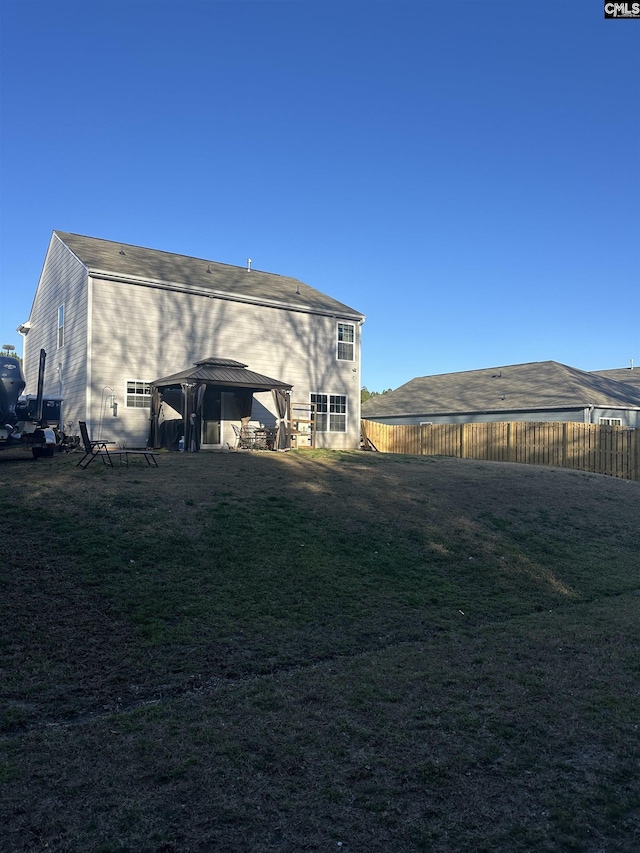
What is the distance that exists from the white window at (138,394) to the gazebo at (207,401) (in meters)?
0.32

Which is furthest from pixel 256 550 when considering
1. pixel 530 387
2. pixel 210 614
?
pixel 530 387

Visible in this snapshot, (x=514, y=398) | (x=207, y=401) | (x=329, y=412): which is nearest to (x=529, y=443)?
(x=329, y=412)

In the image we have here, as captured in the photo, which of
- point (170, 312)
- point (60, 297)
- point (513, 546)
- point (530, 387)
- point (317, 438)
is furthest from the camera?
point (530, 387)

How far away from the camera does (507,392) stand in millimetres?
33500

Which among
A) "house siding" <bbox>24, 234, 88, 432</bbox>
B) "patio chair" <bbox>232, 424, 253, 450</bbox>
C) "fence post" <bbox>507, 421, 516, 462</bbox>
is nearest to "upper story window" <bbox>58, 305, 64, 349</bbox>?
"house siding" <bbox>24, 234, 88, 432</bbox>

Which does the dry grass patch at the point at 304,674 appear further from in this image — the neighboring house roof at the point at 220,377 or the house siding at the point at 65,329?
the house siding at the point at 65,329

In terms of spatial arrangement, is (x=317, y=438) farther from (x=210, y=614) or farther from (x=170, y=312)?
(x=210, y=614)

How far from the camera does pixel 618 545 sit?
38.8 feet

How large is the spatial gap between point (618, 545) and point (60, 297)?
2062cm

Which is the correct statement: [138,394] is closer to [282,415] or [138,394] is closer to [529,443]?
[282,415]

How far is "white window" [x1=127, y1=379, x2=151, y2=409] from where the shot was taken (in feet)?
Answer: 70.1

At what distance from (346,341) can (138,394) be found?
9078 mm

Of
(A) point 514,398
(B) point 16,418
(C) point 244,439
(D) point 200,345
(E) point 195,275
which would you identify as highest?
(E) point 195,275

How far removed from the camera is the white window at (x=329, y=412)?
25625mm
